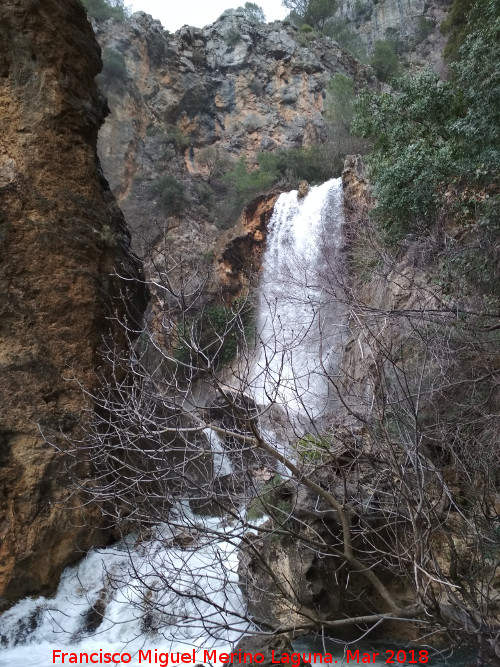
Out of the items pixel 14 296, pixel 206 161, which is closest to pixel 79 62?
pixel 14 296

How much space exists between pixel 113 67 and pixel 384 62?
1599 centimetres

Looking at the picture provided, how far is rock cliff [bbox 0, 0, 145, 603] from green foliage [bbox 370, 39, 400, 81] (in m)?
25.6

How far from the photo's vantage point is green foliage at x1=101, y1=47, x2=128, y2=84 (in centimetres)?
2334

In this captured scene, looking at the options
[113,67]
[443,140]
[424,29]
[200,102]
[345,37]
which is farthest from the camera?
[345,37]

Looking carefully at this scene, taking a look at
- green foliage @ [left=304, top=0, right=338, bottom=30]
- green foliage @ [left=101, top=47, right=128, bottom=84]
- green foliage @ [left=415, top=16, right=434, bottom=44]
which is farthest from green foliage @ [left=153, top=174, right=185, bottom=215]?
green foliage @ [left=415, top=16, right=434, bottom=44]

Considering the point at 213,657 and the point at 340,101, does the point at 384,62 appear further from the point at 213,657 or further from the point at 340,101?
the point at 213,657

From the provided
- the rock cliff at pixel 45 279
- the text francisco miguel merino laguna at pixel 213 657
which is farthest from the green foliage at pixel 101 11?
the text francisco miguel merino laguna at pixel 213 657

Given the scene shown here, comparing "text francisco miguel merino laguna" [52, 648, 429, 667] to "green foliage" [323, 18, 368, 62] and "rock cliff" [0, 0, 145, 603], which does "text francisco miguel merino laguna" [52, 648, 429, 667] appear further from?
"green foliage" [323, 18, 368, 62]

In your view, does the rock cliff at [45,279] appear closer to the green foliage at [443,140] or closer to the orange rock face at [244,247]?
the green foliage at [443,140]

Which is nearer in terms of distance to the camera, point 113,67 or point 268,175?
point 268,175

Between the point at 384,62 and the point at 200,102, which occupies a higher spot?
the point at 384,62

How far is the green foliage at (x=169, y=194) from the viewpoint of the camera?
21672mm

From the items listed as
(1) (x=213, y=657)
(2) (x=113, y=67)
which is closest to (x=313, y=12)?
(2) (x=113, y=67)

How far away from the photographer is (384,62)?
29.1 metres
